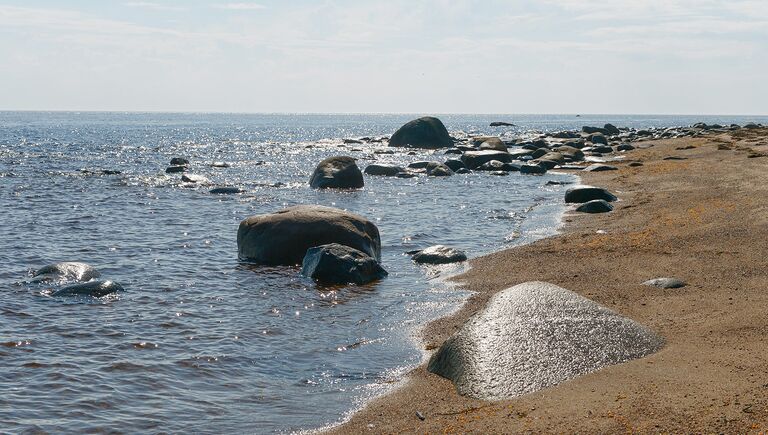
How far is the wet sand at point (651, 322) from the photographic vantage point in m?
6.93

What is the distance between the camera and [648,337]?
9047mm

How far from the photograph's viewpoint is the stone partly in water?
820 centimetres

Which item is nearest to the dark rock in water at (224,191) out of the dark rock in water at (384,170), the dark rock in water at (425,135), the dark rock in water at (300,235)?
the dark rock in water at (384,170)

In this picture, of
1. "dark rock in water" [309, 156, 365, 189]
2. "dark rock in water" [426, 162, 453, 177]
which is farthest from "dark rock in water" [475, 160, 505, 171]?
"dark rock in water" [309, 156, 365, 189]

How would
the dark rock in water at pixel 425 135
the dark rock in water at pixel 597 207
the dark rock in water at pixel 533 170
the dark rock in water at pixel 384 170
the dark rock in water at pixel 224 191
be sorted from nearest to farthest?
the dark rock in water at pixel 597 207, the dark rock in water at pixel 224 191, the dark rock in water at pixel 533 170, the dark rock in water at pixel 384 170, the dark rock in water at pixel 425 135

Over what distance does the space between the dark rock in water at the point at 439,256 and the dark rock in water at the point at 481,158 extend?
28.1 meters

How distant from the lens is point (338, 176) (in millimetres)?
35031

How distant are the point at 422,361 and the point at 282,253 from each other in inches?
294

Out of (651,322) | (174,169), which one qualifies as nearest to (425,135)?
(174,169)

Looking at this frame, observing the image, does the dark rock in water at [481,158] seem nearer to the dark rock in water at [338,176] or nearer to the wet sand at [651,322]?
the dark rock in water at [338,176]

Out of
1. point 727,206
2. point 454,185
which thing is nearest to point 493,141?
point 454,185

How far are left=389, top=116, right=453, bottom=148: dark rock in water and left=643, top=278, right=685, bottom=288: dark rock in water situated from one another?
54.2 metres

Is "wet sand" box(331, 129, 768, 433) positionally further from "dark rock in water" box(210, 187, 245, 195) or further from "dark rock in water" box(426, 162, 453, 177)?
"dark rock in water" box(426, 162, 453, 177)

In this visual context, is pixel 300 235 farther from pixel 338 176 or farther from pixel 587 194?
pixel 338 176
